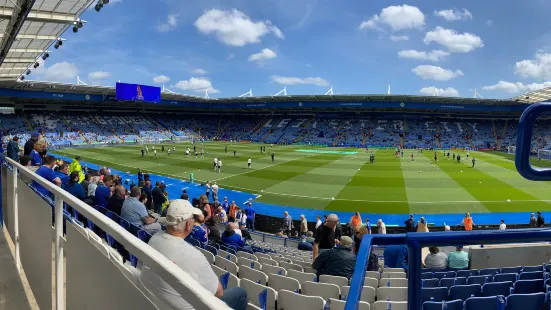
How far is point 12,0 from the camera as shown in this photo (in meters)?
12.9

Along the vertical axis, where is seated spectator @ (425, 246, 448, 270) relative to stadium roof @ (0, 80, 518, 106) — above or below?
below

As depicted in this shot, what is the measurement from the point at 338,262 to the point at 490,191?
26691mm

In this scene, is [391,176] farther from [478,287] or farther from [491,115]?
[491,115]

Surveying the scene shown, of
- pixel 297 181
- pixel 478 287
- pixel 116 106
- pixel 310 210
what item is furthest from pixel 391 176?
pixel 116 106

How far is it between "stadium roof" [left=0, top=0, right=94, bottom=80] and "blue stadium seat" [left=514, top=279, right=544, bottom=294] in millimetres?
15975

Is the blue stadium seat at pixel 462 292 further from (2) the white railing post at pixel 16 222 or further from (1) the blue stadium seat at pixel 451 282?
(2) the white railing post at pixel 16 222

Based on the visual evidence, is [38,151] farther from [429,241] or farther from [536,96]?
[536,96]

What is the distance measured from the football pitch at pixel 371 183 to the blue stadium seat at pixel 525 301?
17.4m

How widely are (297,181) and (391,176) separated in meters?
9.78

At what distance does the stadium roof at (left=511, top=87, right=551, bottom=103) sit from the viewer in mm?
49003

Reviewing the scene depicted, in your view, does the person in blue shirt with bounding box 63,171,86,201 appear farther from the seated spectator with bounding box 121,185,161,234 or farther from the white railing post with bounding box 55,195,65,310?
the white railing post with bounding box 55,195,65,310

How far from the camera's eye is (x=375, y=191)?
26188mm

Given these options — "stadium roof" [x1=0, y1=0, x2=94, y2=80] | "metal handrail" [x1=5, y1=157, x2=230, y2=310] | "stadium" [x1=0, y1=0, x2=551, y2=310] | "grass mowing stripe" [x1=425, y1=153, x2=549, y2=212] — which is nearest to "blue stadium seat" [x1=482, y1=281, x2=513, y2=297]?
"stadium" [x1=0, y1=0, x2=551, y2=310]

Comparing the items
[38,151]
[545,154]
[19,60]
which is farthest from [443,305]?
[545,154]
